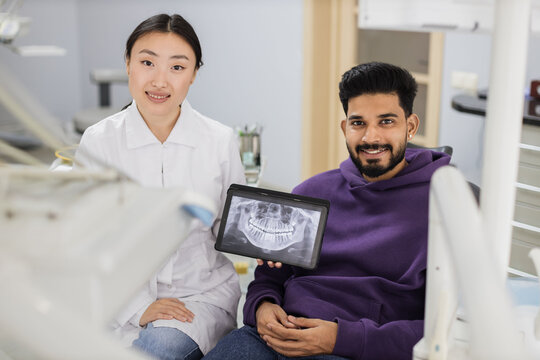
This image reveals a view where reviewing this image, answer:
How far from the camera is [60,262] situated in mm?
534

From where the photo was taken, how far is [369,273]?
1498mm

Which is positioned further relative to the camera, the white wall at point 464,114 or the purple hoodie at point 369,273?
the white wall at point 464,114

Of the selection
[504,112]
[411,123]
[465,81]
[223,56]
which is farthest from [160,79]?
[223,56]

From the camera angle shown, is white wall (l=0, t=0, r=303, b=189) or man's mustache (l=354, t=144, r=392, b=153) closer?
man's mustache (l=354, t=144, r=392, b=153)

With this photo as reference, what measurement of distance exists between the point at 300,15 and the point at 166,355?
291cm

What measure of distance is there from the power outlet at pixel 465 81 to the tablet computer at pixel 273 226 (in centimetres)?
190

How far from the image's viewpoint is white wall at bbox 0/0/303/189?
418 cm

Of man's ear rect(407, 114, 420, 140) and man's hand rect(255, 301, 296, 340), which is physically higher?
man's ear rect(407, 114, 420, 140)

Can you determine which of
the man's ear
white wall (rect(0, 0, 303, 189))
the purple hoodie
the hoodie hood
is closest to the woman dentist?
the purple hoodie

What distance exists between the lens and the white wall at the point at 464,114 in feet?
10.1

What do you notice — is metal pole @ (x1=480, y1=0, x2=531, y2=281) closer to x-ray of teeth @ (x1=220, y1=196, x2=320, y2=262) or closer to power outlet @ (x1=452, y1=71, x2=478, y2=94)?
x-ray of teeth @ (x1=220, y1=196, x2=320, y2=262)

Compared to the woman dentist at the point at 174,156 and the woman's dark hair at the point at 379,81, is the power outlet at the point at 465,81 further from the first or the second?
the woman dentist at the point at 174,156

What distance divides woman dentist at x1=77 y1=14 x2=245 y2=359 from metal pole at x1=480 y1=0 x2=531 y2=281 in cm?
94

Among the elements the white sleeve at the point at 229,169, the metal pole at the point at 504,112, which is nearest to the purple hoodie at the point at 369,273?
the white sleeve at the point at 229,169
